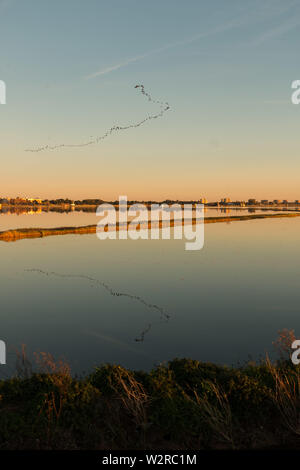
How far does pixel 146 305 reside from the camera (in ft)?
102

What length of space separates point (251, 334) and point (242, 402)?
37.4 feet

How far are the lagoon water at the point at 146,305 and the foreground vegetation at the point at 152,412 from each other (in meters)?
5.13

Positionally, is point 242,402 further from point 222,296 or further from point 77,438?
point 222,296

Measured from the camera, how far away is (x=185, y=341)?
22.7 metres

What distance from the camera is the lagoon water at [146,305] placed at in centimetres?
2158

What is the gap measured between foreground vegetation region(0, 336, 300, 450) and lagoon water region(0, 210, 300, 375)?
5130mm

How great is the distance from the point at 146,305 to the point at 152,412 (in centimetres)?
1861

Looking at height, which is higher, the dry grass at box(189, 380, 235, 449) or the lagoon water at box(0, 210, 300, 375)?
the dry grass at box(189, 380, 235, 449)

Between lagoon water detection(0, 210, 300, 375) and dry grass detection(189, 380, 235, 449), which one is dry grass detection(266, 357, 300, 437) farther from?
lagoon water detection(0, 210, 300, 375)

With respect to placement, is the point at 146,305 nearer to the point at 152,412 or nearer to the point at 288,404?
the point at 152,412

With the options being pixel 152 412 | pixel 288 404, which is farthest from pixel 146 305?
pixel 288 404

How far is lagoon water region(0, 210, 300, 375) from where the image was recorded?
2158cm

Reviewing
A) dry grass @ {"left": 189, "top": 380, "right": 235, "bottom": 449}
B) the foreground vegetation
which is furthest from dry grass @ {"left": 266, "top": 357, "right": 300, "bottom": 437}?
dry grass @ {"left": 189, "top": 380, "right": 235, "bottom": 449}
